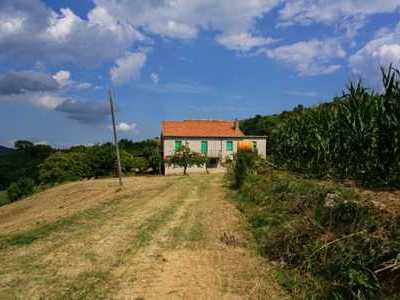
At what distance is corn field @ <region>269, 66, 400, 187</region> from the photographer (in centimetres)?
983

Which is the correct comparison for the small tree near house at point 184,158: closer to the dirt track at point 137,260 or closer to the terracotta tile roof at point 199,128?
the terracotta tile roof at point 199,128

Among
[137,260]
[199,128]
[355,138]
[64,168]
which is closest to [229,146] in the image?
[199,128]

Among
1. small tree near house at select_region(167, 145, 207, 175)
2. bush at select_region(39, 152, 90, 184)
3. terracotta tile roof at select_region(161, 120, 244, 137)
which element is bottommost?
bush at select_region(39, 152, 90, 184)

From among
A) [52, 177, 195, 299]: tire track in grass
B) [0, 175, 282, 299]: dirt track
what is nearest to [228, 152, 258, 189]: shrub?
[0, 175, 282, 299]: dirt track

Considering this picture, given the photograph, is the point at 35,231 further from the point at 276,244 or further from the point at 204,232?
the point at 276,244

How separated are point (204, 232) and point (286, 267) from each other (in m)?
3.44

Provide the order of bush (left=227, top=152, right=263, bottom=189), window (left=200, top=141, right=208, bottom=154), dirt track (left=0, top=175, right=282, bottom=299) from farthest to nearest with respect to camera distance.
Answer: window (left=200, top=141, right=208, bottom=154) < bush (left=227, top=152, right=263, bottom=189) < dirt track (left=0, top=175, right=282, bottom=299)

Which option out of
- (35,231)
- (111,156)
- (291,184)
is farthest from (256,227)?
(111,156)

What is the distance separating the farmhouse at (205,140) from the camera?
161 feet

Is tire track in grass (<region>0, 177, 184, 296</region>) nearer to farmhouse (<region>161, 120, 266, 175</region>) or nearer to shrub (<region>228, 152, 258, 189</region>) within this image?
shrub (<region>228, 152, 258, 189</region>)

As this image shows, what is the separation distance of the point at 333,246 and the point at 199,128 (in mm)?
45214

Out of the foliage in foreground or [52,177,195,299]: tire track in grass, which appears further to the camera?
[52,177,195,299]: tire track in grass

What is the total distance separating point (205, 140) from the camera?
165 ft

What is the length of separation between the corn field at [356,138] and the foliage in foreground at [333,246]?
2.10m
